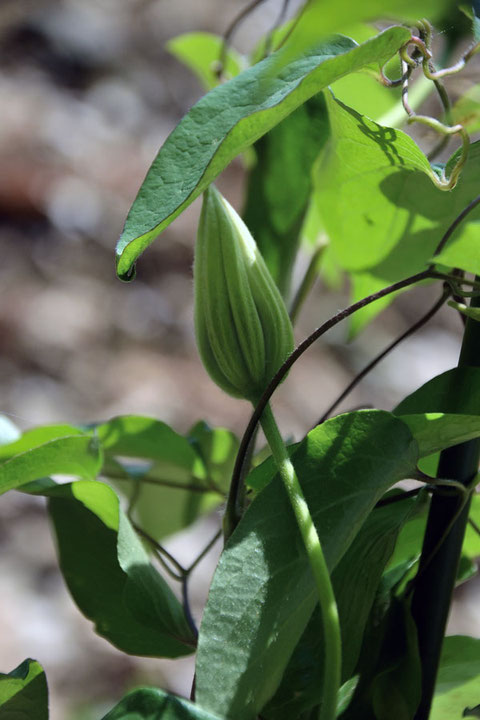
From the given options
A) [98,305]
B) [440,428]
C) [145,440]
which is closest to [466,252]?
[440,428]

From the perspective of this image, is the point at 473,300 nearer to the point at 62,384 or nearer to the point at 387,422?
the point at 387,422

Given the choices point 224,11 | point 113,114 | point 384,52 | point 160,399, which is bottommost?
point 384,52

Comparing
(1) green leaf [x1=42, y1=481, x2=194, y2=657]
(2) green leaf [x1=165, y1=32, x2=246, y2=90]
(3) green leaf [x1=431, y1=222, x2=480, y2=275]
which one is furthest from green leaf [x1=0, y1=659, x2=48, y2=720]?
(2) green leaf [x1=165, y1=32, x2=246, y2=90]

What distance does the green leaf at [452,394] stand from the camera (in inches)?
7.8

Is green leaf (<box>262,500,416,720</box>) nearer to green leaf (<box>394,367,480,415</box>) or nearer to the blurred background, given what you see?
green leaf (<box>394,367,480,415</box>)

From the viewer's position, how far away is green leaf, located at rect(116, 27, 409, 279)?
144 millimetres

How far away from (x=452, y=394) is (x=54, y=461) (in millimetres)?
100

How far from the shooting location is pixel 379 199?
232 millimetres

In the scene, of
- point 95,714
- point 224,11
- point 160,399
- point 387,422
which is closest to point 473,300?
point 387,422

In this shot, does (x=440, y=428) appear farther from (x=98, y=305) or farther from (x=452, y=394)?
(x=98, y=305)

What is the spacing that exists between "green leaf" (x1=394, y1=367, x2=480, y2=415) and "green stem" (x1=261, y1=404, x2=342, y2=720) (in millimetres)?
49

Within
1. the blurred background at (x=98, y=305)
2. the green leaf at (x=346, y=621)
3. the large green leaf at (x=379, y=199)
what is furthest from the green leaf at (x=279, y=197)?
the blurred background at (x=98, y=305)

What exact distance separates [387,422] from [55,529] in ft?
0.39

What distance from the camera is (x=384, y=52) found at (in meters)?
0.16
